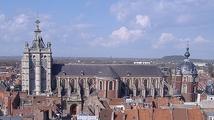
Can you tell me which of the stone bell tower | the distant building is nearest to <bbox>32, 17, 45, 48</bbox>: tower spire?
the stone bell tower

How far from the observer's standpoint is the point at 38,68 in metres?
102

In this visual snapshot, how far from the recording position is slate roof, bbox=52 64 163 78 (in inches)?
4050

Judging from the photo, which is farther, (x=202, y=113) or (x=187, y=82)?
(x=187, y=82)

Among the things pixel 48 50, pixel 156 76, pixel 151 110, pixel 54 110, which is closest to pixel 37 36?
pixel 48 50

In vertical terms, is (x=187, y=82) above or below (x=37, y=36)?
below

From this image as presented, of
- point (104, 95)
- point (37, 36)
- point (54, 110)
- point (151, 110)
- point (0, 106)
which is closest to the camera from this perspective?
point (151, 110)

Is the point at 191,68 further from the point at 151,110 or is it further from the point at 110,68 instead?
the point at 151,110

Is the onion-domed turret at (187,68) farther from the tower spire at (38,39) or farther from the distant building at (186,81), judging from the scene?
the tower spire at (38,39)

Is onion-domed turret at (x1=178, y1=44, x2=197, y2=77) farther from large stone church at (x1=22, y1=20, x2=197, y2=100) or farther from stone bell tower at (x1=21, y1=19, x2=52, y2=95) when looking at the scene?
stone bell tower at (x1=21, y1=19, x2=52, y2=95)

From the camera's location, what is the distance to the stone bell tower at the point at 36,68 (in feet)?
335

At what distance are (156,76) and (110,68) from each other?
9.72 meters

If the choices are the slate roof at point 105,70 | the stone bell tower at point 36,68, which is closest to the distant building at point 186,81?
the slate roof at point 105,70

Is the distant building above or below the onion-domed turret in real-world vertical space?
below

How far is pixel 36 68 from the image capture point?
102 meters
